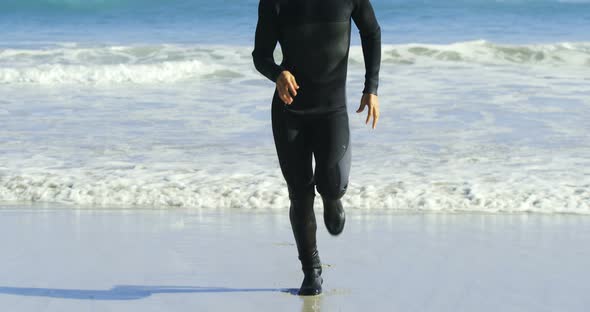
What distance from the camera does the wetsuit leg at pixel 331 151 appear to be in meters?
4.07

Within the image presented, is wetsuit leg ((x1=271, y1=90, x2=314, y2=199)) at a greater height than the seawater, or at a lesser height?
greater

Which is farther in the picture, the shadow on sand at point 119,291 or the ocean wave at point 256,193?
the ocean wave at point 256,193

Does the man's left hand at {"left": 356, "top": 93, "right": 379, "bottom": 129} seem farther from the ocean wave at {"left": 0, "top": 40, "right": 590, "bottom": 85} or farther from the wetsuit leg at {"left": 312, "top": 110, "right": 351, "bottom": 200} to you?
the ocean wave at {"left": 0, "top": 40, "right": 590, "bottom": 85}

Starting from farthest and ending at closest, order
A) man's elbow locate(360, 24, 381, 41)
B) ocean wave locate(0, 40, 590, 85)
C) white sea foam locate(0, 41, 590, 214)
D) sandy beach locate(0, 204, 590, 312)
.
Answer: ocean wave locate(0, 40, 590, 85), white sea foam locate(0, 41, 590, 214), sandy beach locate(0, 204, 590, 312), man's elbow locate(360, 24, 381, 41)

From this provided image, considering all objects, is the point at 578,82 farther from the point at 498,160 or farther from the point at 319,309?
the point at 319,309

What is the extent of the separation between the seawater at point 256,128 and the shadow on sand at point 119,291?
2.40m

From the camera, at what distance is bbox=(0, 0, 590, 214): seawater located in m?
7.19

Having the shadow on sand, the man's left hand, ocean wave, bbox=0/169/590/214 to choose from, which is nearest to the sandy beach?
the shadow on sand

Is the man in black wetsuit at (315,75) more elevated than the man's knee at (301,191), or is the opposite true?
the man in black wetsuit at (315,75)

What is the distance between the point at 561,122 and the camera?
35.9ft

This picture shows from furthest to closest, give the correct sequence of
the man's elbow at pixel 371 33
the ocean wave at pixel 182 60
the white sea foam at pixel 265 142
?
the ocean wave at pixel 182 60 < the white sea foam at pixel 265 142 < the man's elbow at pixel 371 33

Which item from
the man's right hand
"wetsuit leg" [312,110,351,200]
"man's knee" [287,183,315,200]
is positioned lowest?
"man's knee" [287,183,315,200]

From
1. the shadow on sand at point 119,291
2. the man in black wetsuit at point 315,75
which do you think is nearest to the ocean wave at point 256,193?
the shadow on sand at point 119,291

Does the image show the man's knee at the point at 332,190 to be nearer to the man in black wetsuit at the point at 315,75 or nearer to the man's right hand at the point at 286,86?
the man in black wetsuit at the point at 315,75
